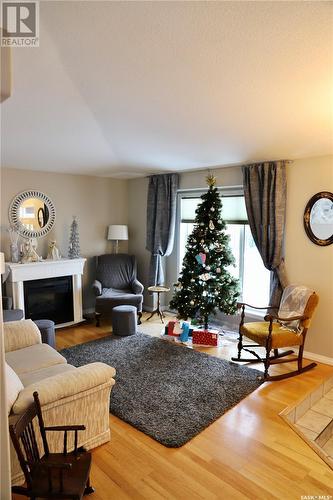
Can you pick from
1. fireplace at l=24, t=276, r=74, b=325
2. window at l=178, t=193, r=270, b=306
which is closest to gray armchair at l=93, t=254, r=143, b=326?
fireplace at l=24, t=276, r=74, b=325

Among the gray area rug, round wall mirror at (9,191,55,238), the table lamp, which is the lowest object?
the gray area rug

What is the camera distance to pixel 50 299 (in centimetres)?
495

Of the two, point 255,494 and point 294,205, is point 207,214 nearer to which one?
point 294,205

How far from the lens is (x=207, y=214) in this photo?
14.8 ft

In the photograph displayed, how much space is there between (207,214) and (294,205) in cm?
115

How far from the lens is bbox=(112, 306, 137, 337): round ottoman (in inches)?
180

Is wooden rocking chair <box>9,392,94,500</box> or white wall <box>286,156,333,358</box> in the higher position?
white wall <box>286,156,333,358</box>

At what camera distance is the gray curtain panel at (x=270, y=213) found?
4094mm

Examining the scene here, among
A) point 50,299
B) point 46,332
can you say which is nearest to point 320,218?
point 46,332

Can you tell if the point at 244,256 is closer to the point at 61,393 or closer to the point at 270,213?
the point at 270,213

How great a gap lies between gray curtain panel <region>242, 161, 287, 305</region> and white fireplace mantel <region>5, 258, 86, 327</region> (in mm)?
2832

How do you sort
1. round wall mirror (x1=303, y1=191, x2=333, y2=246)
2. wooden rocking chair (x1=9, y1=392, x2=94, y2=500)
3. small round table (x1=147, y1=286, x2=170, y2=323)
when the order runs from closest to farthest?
1. wooden rocking chair (x1=9, y1=392, x2=94, y2=500)
2. round wall mirror (x1=303, y1=191, x2=333, y2=246)
3. small round table (x1=147, y1=286, x2=170, y2=323)

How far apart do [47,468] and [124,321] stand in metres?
2.87

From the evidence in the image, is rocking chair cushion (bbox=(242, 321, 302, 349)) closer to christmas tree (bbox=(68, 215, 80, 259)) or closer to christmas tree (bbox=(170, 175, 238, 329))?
christmas tree (bbox=(170, 175, 238, 329))
